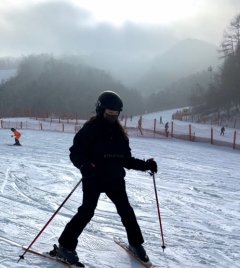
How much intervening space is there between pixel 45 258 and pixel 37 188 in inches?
149

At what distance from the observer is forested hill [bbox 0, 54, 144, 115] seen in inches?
3743

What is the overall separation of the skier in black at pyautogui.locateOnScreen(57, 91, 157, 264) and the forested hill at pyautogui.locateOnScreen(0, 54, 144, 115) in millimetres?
83106

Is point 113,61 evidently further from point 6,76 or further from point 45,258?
point 45,258

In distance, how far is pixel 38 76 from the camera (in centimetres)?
11269

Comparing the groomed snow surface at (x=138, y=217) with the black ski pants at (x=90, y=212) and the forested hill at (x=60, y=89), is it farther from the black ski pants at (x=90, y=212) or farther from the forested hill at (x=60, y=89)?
the forested hill at (x=60, y=89)

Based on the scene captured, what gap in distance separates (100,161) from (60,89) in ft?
328

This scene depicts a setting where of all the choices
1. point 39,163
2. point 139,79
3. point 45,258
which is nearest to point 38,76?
point 139,79

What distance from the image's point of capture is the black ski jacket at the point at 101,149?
3.32 metres

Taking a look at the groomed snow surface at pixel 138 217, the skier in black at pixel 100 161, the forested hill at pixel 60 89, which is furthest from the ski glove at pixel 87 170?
the forested hill at pixel 60 89

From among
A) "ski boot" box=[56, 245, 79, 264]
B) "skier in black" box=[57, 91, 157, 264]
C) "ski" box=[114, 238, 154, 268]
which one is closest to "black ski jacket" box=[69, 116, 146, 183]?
"skier in black" box=[57, 91, 157, 264]

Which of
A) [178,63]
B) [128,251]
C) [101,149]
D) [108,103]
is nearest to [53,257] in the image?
[128,251]

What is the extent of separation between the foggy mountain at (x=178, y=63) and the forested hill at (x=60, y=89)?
3651 centimetres

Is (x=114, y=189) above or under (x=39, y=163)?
above

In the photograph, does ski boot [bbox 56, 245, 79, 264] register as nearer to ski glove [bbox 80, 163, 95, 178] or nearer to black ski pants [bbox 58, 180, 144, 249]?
black ski pants [bbox 58, 180, 144, 249]
